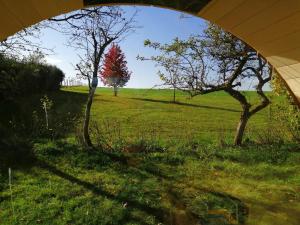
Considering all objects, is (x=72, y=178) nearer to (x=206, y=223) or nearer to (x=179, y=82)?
(x=206, y=223)

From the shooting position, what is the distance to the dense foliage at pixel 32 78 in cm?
2020

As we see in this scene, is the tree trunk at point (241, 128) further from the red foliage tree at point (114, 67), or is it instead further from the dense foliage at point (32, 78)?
the red foliage tree at point (114, 67)

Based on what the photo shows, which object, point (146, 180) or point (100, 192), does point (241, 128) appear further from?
point (100, 192)

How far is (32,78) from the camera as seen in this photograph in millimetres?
27141

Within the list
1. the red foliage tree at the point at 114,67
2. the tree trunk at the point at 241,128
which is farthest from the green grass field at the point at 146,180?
the red foliage tree at the point at 114,67

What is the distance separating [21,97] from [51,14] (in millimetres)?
23445

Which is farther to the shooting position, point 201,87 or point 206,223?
point 201,87

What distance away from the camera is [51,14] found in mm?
2711

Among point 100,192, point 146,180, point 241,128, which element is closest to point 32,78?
point 241,128

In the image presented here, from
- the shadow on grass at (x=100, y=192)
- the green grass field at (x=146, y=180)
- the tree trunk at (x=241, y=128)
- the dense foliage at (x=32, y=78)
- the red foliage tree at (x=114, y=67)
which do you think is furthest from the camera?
the red foliage tree at (x=114, y=67)

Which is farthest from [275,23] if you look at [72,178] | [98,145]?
[98,145]

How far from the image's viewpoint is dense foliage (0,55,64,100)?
20.2 m

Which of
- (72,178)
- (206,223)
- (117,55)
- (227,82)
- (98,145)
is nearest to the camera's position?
(206,223)

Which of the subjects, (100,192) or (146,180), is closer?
(100,192)
